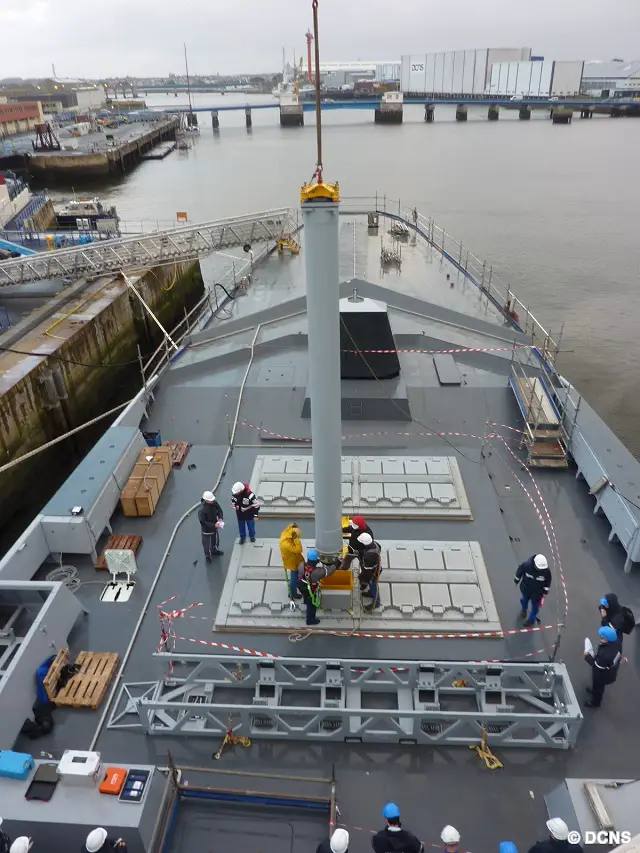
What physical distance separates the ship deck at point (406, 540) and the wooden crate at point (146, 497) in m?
0.16

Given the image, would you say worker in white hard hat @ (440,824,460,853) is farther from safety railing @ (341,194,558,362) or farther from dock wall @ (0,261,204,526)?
dock wall @ (0,261,204,526)

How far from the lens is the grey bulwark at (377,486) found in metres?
7.96

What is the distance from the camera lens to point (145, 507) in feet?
26.3

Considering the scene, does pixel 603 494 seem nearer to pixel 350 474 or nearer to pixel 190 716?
pixel 350 474

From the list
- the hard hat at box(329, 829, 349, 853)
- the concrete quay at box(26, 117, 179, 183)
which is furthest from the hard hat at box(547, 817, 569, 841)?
the concrete quay at box(26, 117, 179, 183)

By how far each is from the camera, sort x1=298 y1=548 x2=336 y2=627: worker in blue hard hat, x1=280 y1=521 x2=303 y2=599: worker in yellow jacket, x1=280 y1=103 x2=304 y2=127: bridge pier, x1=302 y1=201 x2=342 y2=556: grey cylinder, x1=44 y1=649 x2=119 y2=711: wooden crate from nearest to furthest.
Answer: x1=302 y1=201 x2=342 y2=556: grey cylinder, x1=44 y1=649 x2=119 y2=711: wooden crate, x1=298 y1=548 x2=336 y2=627: worker in blue hard hat, x1=280 y1=521 x2=303 y2=599: worker in yellow jacket, x1=280 y1=103 x2=304 y2=127: bridge pier

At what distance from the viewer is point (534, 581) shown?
235 inches

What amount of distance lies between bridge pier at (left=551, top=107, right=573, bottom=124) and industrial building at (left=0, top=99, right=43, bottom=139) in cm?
7827

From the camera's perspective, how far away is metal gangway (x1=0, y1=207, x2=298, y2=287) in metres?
20.5

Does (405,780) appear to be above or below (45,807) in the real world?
below

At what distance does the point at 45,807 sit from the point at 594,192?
48569mm

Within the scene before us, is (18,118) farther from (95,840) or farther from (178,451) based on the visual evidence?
(95,840)

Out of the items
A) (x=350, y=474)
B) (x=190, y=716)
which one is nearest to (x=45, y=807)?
(x=190, y=716)

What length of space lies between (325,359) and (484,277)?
65.6ft
